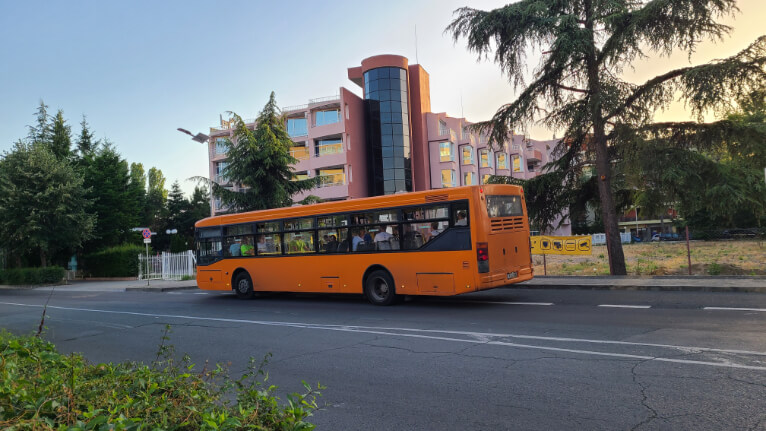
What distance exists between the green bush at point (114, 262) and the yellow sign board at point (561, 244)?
26007 millimetres

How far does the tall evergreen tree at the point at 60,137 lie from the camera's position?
37991 millimetres

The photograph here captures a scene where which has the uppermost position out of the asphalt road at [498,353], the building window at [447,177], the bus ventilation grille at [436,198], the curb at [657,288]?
the building window at [447,177]

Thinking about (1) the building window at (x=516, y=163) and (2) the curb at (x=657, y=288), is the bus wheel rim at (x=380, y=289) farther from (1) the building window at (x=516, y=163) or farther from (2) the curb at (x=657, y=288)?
(1) the building window at (x=516, y=163)

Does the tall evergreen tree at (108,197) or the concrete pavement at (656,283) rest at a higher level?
the tall evergreen tree at (108,197)

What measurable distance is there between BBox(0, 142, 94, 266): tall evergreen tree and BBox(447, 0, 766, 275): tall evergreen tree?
1017 inches

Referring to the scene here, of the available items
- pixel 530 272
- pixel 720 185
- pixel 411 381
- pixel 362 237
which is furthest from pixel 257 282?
pixel 720 185

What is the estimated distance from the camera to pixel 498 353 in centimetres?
658

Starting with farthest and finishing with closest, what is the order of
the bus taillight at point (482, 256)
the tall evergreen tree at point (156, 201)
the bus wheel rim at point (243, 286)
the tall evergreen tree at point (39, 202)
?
the tall evergreen tree at point (156, 201), the tall evergreen tree at point (39, 202), the bus wheel rim at point (243, 286), the bus taillight at point (482, 256)

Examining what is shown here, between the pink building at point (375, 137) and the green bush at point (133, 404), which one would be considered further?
the pink building at point (375, 137)

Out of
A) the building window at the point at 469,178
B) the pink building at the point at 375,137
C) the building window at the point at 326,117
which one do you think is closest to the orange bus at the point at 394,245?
the pink building at the point at 375,137

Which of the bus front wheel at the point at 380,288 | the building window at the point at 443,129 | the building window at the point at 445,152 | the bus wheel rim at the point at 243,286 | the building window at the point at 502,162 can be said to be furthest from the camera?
the building window at the point at 502,162

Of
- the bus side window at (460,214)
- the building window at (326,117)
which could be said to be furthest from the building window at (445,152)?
the bus side window at (460,214)

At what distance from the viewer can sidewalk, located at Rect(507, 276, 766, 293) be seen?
477 inches

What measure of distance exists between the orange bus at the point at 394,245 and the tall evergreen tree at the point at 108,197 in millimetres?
24910
